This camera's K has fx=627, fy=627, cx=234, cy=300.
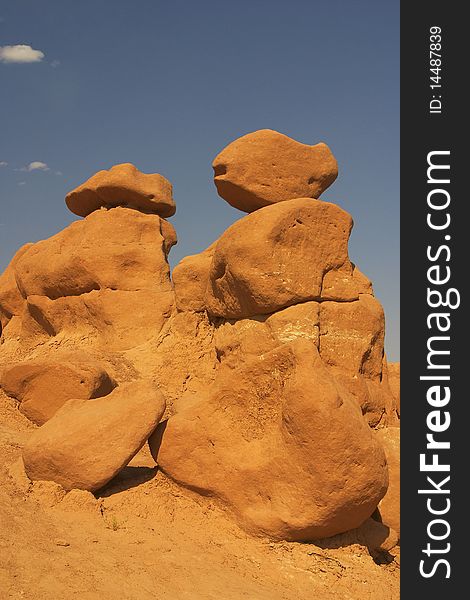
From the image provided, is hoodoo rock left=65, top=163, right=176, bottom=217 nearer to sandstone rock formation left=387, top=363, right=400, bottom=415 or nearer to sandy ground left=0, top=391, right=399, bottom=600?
sandstone rock formation left=387, top=363, right=400, bottom=415

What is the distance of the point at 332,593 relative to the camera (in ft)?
18.2

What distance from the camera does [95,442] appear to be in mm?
6168

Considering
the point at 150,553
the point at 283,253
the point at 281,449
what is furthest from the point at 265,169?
the point at 150,553

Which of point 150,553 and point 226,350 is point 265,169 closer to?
point 226,350

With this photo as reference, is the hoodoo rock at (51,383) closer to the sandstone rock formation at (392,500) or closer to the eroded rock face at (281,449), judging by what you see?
the eroded rock face at (281,449)

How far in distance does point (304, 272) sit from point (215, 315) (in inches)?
73.0

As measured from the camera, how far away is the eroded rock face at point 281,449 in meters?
5.74

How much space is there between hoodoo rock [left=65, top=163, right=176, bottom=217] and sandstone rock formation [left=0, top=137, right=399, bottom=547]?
0.04 m

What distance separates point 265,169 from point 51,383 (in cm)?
431

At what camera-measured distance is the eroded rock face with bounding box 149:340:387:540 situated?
5742 mm

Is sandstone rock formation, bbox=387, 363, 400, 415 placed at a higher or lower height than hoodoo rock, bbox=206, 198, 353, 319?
lower

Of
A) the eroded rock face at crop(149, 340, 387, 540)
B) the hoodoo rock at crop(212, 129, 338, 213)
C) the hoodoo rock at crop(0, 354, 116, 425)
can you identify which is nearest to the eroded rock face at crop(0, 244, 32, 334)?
the hoodoo rock at crop(0, 354, 116, 425)

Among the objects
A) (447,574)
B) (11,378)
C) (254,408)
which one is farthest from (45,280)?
(447,574)

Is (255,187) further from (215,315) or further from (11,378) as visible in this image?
(11,378)
